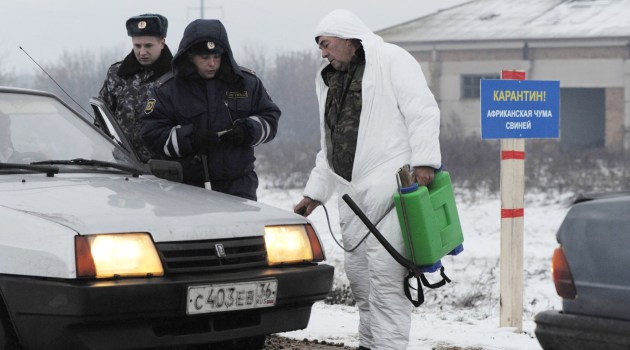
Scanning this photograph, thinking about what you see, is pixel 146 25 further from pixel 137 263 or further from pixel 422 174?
pixel 137 263

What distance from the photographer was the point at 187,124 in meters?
6.05

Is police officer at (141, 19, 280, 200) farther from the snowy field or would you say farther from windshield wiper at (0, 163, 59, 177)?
the snowy field

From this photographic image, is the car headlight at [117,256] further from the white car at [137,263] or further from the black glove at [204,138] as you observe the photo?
the black glove at [204,138]

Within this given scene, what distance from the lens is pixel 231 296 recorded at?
173 inches

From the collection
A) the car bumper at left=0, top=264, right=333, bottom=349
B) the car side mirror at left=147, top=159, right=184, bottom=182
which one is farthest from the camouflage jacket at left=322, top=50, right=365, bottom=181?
the car bumper at left=0, top=264, right=333, bottom=349

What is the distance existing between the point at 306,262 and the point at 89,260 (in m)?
1.10

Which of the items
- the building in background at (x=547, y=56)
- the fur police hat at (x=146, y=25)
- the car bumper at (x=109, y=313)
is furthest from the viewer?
the building in background at (x=547, y=56)

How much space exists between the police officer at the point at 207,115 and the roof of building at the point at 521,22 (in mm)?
33286

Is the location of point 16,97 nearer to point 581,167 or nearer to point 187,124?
point 187,124

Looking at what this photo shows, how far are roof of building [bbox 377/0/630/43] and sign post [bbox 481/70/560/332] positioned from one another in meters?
31.7

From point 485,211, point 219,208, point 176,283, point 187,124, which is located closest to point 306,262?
point 219,208

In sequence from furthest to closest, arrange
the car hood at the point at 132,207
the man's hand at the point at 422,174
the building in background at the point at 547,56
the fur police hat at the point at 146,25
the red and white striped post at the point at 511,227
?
1. the building in background at the point at 547,56
2. the red and white striped post at the point at 511,227
3. the fur police hat at the point at 146,25
4. the man's hand at the point at 422,174
5. the car hood at the point at 132,207

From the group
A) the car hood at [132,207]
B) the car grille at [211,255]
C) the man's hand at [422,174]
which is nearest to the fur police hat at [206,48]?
the car hood at [132,207]

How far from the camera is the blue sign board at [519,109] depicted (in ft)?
22.7
